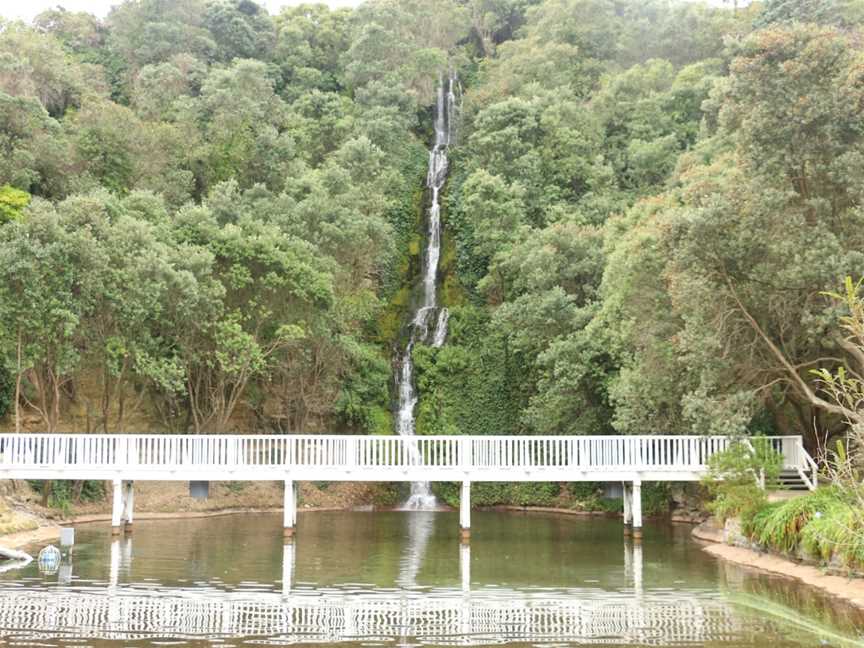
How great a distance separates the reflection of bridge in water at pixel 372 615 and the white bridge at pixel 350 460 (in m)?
7.12

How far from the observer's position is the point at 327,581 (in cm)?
1705

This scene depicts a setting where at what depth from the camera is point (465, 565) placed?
1969cm

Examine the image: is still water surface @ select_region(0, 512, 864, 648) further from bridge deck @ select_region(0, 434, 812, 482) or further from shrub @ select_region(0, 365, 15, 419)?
shrub @ select_region(0, 365, 15, 419)

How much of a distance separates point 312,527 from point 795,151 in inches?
610

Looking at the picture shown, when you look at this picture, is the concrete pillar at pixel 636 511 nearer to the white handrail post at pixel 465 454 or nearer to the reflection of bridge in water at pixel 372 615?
the white handrail post at pixel 465 454

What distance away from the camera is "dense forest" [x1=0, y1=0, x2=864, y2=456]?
23375 millimetres

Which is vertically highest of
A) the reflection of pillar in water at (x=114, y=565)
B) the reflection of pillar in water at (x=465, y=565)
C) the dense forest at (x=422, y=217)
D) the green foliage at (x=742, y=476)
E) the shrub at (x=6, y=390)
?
the dense forest at (x=422, y=217)

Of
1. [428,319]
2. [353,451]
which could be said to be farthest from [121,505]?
[428,319]

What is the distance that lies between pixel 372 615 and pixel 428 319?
2765cm

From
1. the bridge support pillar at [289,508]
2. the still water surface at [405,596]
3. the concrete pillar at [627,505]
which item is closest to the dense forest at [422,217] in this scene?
the concrete pillar at [627,505]

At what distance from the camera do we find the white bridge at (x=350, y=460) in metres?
23.6

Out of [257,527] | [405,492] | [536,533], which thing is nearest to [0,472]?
[257,527]

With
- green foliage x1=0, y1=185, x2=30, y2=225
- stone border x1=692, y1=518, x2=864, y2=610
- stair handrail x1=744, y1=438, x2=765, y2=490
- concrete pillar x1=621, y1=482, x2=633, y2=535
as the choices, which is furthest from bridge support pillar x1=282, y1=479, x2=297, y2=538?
green foliage x1=0, y1=185, x2=30, y2=225

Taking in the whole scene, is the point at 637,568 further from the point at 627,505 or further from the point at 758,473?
the point at 627,505
